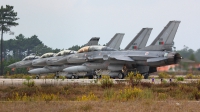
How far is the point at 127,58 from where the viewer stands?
1312 inches

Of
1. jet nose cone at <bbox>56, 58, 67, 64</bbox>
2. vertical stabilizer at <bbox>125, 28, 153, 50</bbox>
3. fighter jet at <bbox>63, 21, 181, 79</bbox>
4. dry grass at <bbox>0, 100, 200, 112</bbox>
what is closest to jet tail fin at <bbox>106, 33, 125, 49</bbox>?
vertical stabilizer at <bbox>125, 28, 153, 50</bbox>

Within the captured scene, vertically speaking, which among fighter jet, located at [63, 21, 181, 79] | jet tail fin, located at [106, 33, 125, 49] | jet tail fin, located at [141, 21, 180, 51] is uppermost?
jet tail fin, located at [106, 33, 125, 49]

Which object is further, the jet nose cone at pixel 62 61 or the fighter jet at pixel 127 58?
the jet nose cone at pixel 62 61

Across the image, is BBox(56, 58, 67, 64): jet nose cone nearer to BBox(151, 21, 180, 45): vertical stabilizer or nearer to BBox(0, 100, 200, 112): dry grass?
BBox(151, 21, 180, 45): vertical stabilizer

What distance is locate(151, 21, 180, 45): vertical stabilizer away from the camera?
32.1 metres

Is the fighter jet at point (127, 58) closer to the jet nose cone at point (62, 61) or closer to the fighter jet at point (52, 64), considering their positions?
the jet nose cone at point (62, 61)

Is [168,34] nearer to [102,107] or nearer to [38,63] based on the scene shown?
[38,63]

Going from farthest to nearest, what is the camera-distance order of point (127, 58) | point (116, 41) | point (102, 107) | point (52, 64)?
1. point (116, 41)
2. point (52, 64)
3. point (127, 58)
4. point (102, 107)

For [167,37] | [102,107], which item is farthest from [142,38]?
[102,107]

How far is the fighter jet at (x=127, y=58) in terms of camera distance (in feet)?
102

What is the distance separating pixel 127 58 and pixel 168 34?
4186mm

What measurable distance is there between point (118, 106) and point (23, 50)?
286 ft

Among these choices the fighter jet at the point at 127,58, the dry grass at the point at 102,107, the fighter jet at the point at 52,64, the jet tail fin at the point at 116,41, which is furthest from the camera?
the jet tail fin at the point at 116,41

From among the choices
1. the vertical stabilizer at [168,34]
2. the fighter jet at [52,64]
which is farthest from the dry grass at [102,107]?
the fighter jet at [52,64]
